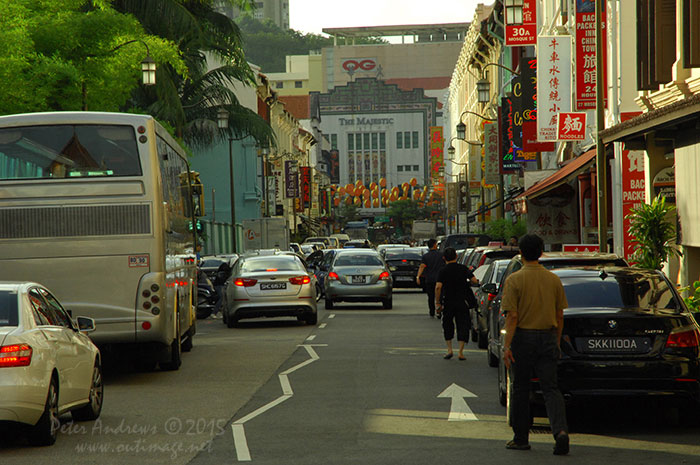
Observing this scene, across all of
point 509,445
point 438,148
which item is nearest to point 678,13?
point 509,445

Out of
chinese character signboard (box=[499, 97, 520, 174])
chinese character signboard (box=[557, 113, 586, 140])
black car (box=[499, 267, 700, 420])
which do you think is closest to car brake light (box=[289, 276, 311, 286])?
chinese character signboard (box=[557, 113, 586, 140])

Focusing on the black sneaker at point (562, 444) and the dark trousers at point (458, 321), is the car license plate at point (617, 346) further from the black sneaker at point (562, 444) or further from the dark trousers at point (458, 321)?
the dark trousers at point (458, 321)

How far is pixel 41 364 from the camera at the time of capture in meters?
9.48

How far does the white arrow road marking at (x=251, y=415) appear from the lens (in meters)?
9.28

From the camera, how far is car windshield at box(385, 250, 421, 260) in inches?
1651

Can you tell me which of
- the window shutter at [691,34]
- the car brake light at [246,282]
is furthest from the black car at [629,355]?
the car brake light at [246,282]

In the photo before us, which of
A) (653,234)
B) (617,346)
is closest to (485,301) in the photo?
(653,234)

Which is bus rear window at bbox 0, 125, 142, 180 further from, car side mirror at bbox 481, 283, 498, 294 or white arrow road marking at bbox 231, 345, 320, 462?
car side mirror at bbox 481, 283, 498, 294

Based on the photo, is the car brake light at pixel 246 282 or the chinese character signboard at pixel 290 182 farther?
Result: the chinese character signboard at pixel 290 182

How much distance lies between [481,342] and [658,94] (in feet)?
22.3

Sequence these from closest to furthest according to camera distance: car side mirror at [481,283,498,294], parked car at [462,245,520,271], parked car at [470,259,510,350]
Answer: car side mirror at [481,283,498,294] < parked car at [470,259,510,350] < parked car at [462,245,520,271]

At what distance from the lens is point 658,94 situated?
22562mm

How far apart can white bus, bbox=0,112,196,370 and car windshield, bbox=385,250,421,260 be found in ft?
89.3

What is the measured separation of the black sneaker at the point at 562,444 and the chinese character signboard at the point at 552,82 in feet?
81.4
